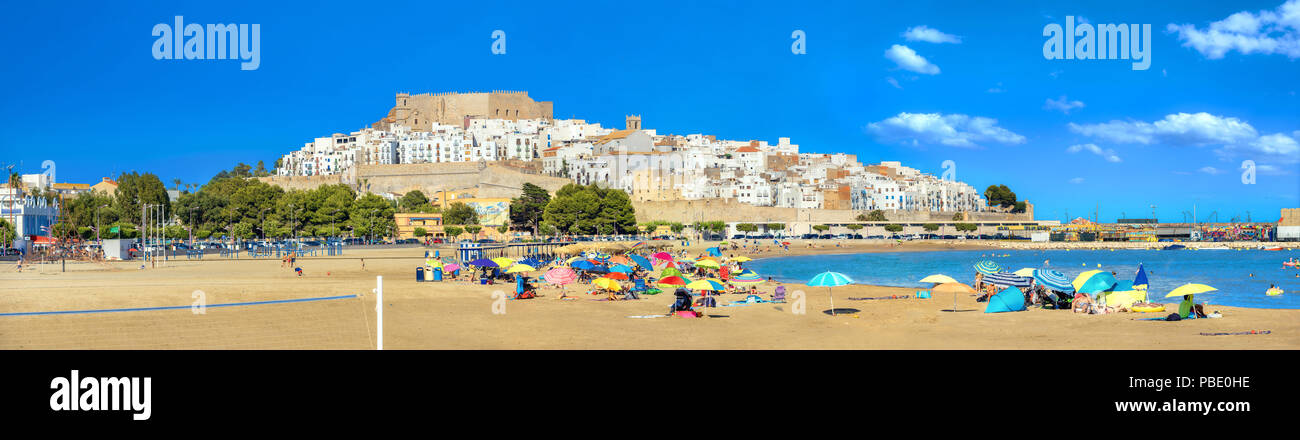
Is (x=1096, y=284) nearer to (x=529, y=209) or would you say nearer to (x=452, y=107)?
(x=529, y=209)

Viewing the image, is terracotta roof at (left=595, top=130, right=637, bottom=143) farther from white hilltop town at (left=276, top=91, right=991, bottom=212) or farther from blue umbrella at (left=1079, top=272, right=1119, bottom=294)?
blue umbrella at (left=1079, top=272, right=1119, bottom=294)

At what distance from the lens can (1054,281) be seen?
789 inches

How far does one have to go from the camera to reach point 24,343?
12.4 m

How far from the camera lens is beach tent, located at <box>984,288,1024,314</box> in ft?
64.7

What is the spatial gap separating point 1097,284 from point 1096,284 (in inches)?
0.8

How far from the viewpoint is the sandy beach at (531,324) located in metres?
13.7

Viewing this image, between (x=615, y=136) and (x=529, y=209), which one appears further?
(x=615, y=136)

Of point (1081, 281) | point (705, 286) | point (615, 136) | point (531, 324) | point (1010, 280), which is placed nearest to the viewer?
point (531, 324)

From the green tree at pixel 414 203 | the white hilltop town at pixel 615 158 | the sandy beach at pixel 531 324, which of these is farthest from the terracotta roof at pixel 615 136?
the sandy beach at pixel 531 324

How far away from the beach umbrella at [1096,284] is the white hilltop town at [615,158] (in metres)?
101

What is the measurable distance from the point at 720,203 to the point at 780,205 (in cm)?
1311

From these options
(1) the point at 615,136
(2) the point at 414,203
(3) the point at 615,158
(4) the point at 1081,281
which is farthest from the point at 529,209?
(4) the point at 1081,281
